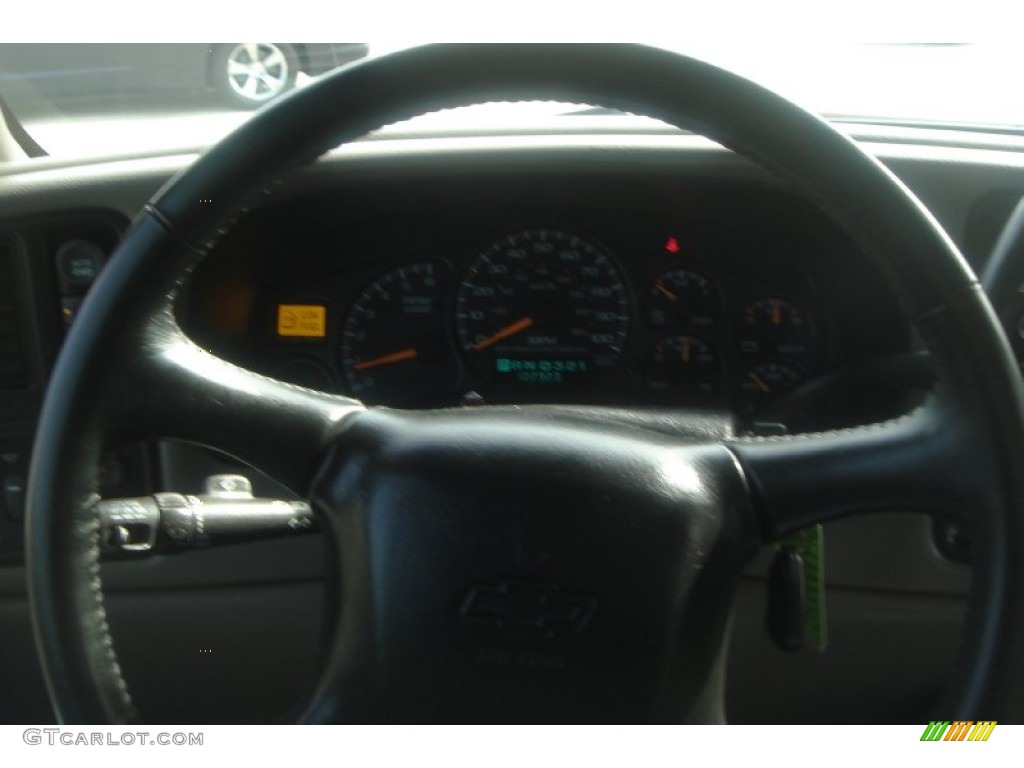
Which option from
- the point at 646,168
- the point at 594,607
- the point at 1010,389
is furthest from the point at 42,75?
the point at 1010,389

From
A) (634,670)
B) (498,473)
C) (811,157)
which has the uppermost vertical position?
(811,157)

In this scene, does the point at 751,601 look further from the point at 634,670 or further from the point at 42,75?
the point at 42,75

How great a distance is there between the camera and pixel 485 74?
1.08 meters

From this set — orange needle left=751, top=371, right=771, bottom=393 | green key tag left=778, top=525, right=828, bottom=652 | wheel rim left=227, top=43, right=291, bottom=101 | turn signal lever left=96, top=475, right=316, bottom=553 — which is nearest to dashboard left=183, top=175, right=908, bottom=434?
orange needle left=751, top=371, right=771, bottom=393

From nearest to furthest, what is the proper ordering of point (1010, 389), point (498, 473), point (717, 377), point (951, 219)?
point (1010, 389), point (498, 473), point (951, 219), point (717, 377)

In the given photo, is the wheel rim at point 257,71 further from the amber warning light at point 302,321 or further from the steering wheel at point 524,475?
the steering wheel at point 524,475

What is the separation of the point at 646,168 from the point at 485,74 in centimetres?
96

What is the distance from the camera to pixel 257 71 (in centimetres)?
203

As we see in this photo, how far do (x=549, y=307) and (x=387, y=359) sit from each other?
278 mm

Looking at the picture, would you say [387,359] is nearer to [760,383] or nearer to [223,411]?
Result: [760,383]

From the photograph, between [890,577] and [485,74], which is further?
[890,577]

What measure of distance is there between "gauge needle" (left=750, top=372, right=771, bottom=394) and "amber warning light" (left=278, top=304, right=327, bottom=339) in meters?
0.70

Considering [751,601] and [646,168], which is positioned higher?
[646,168]
